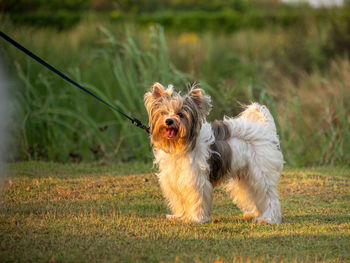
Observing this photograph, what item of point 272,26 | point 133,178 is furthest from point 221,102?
point 272,26

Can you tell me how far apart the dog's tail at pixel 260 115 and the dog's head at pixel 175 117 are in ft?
3.42

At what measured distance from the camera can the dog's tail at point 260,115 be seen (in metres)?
7.02

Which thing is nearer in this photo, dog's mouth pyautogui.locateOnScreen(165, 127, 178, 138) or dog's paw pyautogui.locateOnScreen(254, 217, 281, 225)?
dog's mouth pyautogui.locateOnScreen(165, 127, 178, 138)

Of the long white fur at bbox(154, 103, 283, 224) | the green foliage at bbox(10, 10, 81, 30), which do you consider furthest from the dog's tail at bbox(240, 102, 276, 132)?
the green foliage at bbox(10, 10, 81, 30)

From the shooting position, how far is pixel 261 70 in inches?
669

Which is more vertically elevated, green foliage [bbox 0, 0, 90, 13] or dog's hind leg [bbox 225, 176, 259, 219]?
green foliage [bbox 0, 0, 90, 13]

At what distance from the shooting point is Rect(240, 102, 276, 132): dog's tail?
7.02m

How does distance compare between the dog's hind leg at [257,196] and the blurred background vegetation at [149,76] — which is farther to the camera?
the blurred background vegetation at [149,76]

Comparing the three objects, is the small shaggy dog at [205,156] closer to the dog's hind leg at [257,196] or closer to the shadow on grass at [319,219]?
the dog's hind leg at [257,196]

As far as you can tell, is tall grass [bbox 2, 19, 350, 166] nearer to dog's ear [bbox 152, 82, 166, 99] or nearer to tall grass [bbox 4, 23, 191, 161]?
tall grass [bbox 4, 23, 191, 161]

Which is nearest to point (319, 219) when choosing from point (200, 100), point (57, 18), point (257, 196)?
point (257, 196)

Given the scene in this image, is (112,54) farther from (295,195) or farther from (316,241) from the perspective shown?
(316,241)

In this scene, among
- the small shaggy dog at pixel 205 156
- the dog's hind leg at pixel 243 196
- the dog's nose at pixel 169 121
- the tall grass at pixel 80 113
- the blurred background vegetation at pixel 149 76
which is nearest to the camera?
the dog's nose at pixel 169 121

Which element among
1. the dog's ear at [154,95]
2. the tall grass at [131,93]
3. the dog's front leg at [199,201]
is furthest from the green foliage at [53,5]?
the dog's front leg at [199,201]
